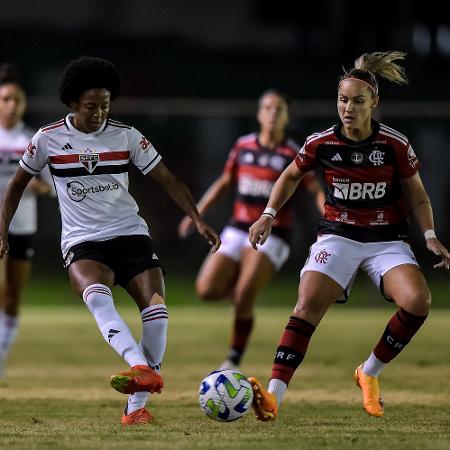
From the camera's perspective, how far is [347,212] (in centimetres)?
754

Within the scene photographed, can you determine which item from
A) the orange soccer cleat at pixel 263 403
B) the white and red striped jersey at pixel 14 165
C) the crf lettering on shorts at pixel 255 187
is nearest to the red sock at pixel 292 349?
the orange soccer cleat at pixel 263 403

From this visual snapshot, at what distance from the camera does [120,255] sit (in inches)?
290

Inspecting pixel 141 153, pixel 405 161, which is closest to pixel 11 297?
pixel 141 153

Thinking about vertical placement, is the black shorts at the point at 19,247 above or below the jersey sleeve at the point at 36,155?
below

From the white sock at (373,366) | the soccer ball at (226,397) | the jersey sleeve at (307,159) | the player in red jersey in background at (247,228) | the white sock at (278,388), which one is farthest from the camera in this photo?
the player in red jersey in background at (247,228)

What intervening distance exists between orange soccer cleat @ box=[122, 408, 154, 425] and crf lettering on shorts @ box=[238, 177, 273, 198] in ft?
12.9

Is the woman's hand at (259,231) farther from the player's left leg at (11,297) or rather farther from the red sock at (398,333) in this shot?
the player's left leg at (11,297)

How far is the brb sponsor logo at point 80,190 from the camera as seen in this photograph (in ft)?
24.0

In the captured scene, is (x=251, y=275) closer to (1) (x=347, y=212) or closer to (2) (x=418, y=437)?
(1) (x=347, y=212)

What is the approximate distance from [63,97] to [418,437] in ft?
9.43

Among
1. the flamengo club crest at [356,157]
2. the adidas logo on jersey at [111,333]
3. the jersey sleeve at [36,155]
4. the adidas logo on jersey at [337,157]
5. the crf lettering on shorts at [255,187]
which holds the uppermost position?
the flamengo club crest at [356,157]

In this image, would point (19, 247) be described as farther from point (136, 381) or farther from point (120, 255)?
point (136, 381)

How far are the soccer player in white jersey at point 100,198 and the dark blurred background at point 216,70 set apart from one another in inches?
369

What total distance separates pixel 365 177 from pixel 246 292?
3.33 m
